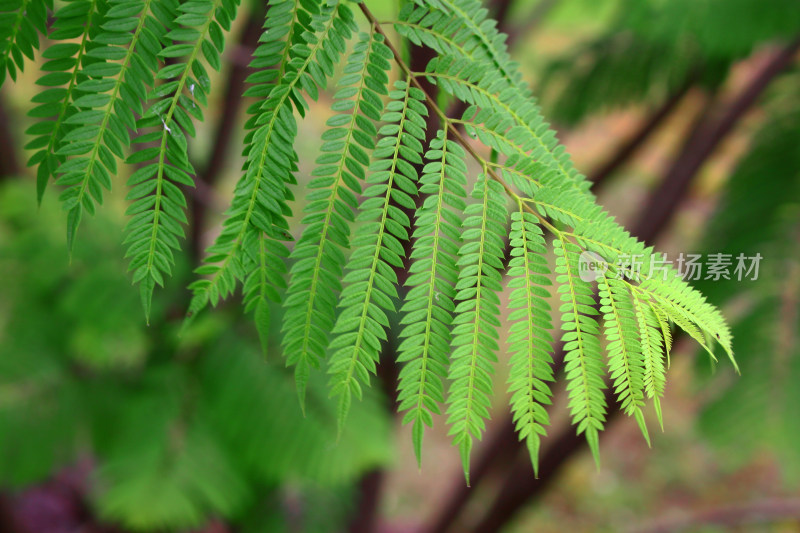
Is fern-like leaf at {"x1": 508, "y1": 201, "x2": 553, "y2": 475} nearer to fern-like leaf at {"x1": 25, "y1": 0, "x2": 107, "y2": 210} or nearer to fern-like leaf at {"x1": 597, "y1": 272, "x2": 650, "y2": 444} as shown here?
fern-like leaf at {"x1": 597, "y1": 272, "x2": 650, "y2": 444}

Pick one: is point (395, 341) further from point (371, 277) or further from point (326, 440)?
point (371, 277)

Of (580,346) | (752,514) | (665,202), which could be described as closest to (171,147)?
(580,346)

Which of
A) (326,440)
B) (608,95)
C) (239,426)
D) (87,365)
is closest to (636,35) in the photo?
(608,95)

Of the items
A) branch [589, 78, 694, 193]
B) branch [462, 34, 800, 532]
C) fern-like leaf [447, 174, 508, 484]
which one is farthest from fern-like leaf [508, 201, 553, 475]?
branch [589, 78, 694, 193]

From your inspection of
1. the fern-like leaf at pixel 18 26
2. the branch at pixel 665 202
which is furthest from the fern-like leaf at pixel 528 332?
the branch at pixel 665 202

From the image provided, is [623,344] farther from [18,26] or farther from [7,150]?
[7,150]

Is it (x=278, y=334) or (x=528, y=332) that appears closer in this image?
(x=528, y=332)

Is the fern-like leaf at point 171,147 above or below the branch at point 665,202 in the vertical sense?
above

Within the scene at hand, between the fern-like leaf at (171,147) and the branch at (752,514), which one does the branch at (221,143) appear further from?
the branch at (752,514)
